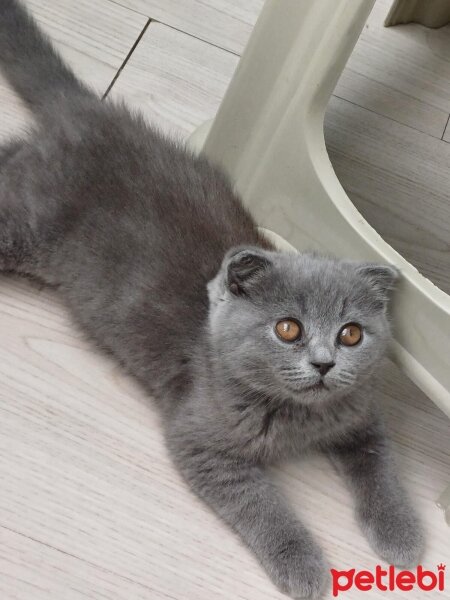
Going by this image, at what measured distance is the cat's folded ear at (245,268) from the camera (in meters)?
1.01

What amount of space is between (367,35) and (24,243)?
0.99 meters

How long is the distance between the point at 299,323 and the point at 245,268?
11cm

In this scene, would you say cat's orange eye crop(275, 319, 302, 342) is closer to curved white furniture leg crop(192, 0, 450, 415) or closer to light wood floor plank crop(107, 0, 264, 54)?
curved white furniture leg crop(192, 0, 450, 415)

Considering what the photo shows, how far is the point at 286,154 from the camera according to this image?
1.25 meters

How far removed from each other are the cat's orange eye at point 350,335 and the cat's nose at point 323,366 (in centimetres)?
5

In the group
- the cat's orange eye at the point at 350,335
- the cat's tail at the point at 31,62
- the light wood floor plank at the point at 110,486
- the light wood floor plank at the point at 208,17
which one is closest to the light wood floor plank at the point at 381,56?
the light wood floor plank at the point at 208,17

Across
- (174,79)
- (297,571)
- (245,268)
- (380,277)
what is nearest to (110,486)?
(297,571)

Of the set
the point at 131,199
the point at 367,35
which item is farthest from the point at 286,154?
the point at 367,35

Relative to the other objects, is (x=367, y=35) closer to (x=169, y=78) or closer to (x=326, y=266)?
(x=169, y=78)

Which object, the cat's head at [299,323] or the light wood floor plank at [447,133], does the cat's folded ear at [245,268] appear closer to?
the cat's head at [299,323]

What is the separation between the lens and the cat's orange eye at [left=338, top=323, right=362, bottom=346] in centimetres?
102

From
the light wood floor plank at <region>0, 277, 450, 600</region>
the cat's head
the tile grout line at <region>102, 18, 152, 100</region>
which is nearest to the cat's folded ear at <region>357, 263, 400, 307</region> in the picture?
the cat's head

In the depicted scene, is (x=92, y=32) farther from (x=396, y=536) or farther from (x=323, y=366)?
(x=396, y=536)

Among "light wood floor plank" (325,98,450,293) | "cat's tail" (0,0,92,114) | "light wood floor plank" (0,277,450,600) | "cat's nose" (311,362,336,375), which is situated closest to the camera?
"cat's nose" (311,362,336,375)
